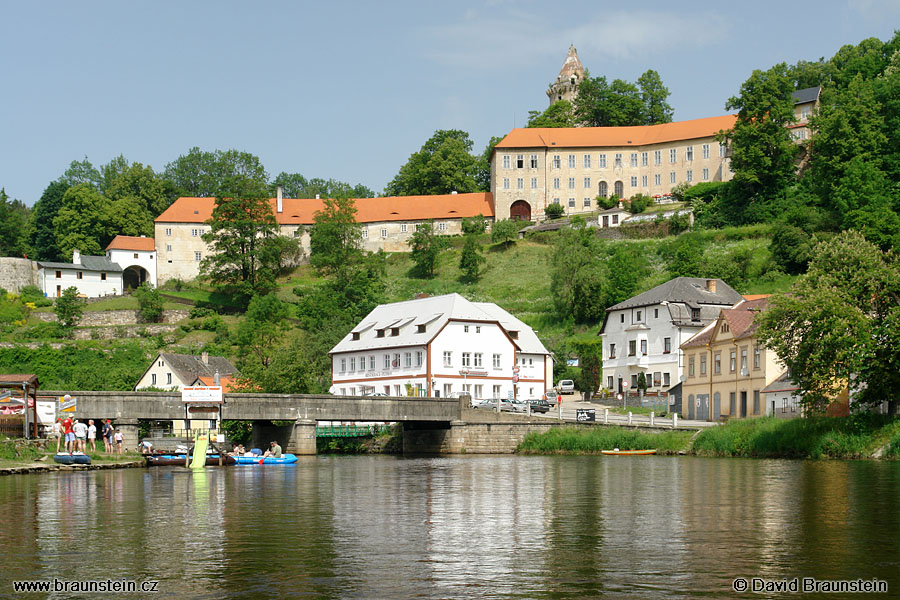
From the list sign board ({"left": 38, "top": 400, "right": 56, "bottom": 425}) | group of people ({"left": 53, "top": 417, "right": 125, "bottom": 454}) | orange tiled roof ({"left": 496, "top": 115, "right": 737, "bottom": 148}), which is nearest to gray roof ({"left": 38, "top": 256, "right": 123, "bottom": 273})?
orange tiled roof ({"left": 496, "top": 115, "right": 737, "bottom": 148})

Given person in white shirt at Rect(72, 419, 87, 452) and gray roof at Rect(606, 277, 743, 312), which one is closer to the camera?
person in white shirt at Rect(72, 419, 87, 452)

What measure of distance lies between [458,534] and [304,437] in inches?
1813

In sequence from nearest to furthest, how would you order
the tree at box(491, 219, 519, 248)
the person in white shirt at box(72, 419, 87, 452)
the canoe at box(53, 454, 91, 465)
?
the canoe at box(53, 454, 91, 465), the person in white shirt at box(72, 419, 87, 452), the tree at box(491, 219, 519, 248)

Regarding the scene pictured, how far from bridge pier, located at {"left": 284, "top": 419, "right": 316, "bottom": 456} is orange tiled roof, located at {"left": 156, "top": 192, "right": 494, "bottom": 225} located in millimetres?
83756

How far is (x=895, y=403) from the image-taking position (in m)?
47.2

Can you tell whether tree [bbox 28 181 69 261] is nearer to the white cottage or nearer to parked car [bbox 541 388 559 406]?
the white cottage

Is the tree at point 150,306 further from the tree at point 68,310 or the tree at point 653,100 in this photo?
the tree at point 653,100

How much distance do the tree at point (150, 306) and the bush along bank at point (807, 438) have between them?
81095 millimetres

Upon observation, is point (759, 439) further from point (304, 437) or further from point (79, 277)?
point (79, 277)

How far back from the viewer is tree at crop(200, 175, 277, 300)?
128 meters

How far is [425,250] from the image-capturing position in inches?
5290

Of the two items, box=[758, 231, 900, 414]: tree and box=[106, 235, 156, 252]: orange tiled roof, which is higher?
box=[106, 235, 156, 252]: orange tiled roof

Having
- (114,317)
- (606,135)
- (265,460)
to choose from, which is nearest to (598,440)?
(265,460)

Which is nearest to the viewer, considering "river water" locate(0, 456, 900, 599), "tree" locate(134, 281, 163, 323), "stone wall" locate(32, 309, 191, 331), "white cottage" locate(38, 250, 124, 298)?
"river water" locate(0, 456, 900, 599)
